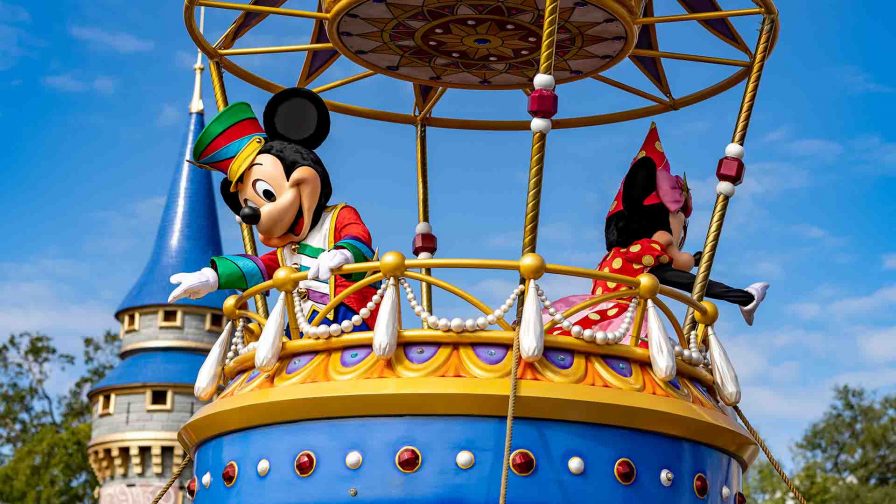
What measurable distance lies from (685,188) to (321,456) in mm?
3521

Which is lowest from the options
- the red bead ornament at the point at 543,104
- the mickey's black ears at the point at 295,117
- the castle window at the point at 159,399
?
the red bead ornament at the point at 543,104

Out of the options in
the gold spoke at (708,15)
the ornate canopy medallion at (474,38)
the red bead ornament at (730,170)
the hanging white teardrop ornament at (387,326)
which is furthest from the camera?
the ornate canopy medallion at (474,38)

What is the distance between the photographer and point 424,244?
11.6 metres

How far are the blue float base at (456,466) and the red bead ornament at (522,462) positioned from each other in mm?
32

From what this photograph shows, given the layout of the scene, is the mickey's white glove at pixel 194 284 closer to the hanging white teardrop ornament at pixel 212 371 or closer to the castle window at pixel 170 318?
the hanging white teardrop ornament at pixel 212 371

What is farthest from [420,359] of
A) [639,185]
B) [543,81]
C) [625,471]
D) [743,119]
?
[743,119]

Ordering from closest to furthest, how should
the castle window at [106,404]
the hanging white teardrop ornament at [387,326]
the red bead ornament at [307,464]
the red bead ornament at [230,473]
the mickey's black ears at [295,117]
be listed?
the hanging white teardrop ornament at [387,326]
the red bead ornament at [307,464]
the red bead ornament at [230,473]
the mickey's black ears at [295,117]
the castle window at [106,404]

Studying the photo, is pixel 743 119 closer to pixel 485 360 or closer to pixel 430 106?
→ pixel 485 360

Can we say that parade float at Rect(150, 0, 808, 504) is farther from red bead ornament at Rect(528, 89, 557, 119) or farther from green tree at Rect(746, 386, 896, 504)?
green tree at Rect(746, 386, 896, 504)

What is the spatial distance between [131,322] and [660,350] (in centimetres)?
2893

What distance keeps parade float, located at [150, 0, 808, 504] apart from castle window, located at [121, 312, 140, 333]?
84.6ft

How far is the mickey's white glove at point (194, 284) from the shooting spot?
8938 millimetres

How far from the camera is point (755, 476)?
37.0 metres

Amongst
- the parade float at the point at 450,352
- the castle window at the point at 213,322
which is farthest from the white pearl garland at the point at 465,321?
the castle window at the point at 213,322
